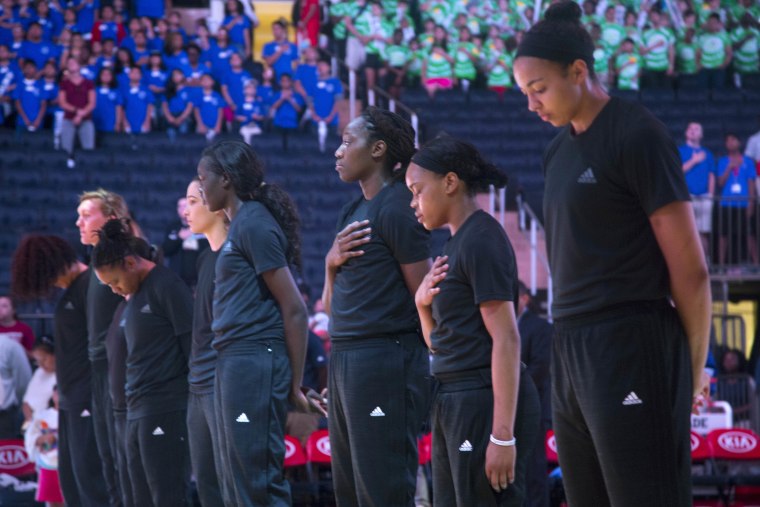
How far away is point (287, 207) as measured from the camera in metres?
5.09

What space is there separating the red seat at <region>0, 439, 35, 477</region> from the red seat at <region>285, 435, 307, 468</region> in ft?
7.45

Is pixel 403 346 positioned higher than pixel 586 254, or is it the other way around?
pixel 586 254

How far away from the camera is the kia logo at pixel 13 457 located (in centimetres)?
927

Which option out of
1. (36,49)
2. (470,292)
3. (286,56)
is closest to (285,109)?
(286,56)

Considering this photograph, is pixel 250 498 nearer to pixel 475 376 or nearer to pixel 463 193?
pixel 475 376

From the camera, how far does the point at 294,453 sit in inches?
336

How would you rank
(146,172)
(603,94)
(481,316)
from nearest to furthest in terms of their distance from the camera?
1. (603,94)
2. (481,316)
3. (146,172)

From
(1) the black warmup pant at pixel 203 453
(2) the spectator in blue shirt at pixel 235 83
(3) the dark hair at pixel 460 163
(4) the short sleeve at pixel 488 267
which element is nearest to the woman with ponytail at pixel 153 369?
(1) the black warmup pant at pixel 203 453

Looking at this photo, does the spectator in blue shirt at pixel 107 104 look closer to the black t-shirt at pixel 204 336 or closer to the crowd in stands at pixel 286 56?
the crowd in stands at pixel 286 56

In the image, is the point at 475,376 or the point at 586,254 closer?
the point at 586,254

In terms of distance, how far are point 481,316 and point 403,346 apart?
0.53m

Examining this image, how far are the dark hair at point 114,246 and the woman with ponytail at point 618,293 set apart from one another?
350 centimetres

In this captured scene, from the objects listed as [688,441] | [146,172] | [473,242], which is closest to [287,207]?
[473,242]

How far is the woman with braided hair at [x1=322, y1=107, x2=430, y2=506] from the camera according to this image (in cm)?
433
